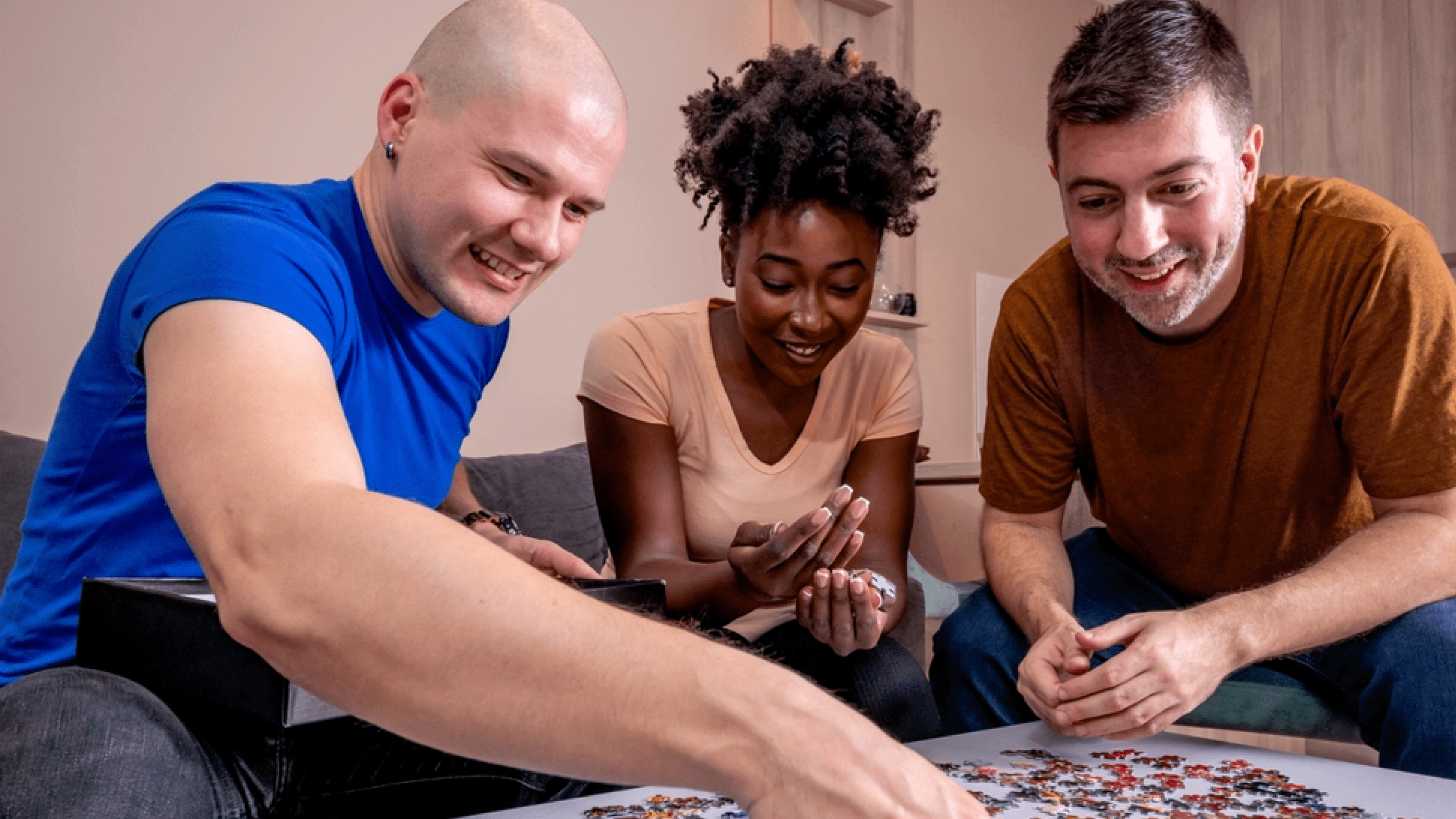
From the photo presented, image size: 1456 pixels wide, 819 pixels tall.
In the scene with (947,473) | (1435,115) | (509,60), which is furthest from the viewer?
(1435,115)

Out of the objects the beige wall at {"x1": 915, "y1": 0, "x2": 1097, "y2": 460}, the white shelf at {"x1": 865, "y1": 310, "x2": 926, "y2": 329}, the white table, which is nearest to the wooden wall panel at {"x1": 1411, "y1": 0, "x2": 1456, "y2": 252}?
the beige wall at {"x1": 915, "y1": 0, "x2": 1097, "y2": 460}

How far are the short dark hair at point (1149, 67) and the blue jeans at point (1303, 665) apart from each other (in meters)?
0.87

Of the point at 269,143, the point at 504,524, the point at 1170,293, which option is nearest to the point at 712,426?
the point at 504,524

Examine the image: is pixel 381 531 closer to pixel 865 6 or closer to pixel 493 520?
pixel 493 520

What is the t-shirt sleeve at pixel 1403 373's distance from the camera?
5.81 ft

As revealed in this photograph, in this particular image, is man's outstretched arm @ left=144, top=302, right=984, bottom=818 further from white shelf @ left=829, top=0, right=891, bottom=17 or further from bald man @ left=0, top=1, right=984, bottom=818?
white shelf @ left=829, top=0, right=891, bottom=17

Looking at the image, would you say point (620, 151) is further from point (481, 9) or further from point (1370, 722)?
point (1370, 722)

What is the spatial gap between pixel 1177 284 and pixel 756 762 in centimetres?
156

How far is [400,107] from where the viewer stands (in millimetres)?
1451

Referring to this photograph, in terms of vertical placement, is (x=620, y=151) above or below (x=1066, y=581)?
above

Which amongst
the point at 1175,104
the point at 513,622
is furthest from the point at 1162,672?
the point at 513,622

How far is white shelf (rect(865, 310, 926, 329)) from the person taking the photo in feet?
13.8

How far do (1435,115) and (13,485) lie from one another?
5453mm

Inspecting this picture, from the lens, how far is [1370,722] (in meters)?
1.79
